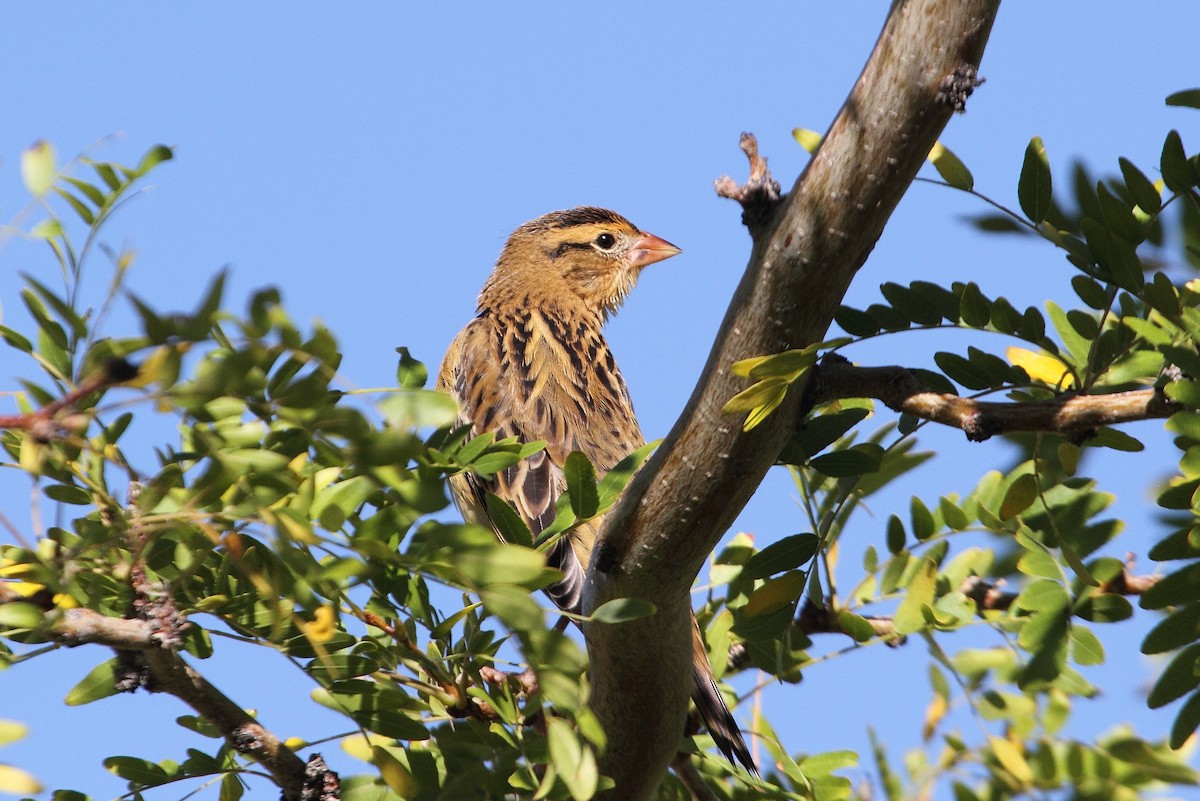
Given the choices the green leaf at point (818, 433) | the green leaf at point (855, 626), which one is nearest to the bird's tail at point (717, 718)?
the green leaf at point (855, 626)

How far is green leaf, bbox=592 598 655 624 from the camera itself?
2.38m

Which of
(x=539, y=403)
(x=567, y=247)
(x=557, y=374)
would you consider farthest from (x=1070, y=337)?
(x=567, y=247)

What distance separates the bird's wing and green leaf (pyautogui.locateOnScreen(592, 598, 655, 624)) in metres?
1.97

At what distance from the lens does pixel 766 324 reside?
2.55 metres

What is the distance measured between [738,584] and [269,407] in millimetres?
1619

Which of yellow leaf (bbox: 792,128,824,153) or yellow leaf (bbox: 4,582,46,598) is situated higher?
yellow leaf (bbox: 792,128,824,153)

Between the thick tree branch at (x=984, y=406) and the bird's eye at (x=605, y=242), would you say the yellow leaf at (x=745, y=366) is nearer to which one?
the thick tree branch at (x=984, y=406)

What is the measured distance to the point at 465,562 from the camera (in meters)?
1.92

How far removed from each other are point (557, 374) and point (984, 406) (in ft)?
10.3

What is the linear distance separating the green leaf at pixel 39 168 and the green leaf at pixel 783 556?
1.77 meters

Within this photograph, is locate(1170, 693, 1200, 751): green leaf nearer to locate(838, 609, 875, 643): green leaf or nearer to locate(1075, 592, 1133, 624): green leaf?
locate(1075, 592, 1133, 624): green leaf

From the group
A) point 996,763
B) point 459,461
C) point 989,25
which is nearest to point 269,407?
point 459,461

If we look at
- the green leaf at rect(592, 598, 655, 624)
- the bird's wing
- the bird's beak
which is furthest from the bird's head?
the green leaf at rect(592, 598, 655, 624)

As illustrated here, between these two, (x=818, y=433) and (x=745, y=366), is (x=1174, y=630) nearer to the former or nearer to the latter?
(x=818, y=433)
